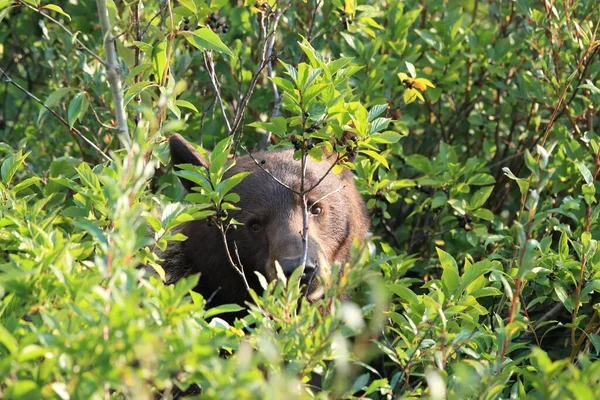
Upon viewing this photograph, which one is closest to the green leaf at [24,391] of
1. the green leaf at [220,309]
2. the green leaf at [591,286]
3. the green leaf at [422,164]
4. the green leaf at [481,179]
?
the green leaf at [220,309]

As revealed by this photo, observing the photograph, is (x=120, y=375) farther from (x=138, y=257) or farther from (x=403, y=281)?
(x=403, y=281)

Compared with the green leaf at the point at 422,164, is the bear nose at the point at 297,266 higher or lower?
lower

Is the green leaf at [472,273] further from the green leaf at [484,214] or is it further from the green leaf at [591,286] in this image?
the green leaf at [484,214]

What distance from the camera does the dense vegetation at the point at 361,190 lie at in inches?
103

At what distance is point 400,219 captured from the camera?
6586 millimetres

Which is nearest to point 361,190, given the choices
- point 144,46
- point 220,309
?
point 144,46

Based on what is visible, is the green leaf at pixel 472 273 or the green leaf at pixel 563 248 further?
the green leaf at pixel 563 248

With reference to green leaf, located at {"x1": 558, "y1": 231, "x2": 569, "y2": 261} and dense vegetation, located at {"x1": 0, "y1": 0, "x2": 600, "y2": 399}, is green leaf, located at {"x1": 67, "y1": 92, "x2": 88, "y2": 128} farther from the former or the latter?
green leaf, located at {"x1": 558, "y1": 231, "x2": 569, "y2": 261}

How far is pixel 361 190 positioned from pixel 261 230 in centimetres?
73

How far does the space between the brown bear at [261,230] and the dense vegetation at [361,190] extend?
21cm

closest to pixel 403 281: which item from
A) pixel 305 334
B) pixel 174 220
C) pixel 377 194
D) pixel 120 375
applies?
pixel 377 194

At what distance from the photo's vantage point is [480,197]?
5.38 metres

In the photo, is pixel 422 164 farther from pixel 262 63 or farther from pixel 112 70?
pixel 112 70

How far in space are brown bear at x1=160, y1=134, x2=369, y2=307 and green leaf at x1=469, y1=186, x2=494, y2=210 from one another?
722 mm
